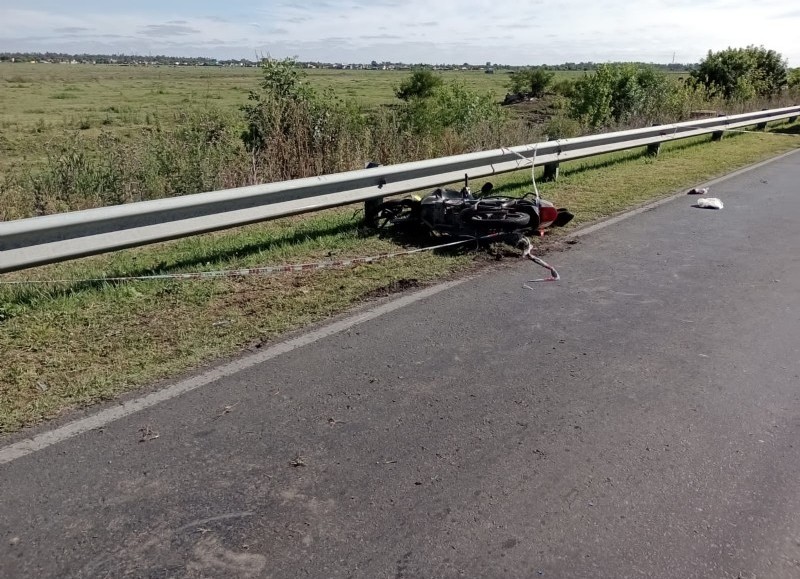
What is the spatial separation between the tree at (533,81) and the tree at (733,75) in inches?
1165

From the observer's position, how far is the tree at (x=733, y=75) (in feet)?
88.0

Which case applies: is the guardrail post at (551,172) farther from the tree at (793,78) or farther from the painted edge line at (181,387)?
the tree at (793,78)

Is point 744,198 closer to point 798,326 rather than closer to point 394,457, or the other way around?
point 798,326

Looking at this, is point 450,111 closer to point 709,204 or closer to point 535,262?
point 709,204

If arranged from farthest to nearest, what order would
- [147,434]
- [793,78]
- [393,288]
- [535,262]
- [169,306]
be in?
[793,78]
[535,262]
[393,288]
[169,306]
[147,434]

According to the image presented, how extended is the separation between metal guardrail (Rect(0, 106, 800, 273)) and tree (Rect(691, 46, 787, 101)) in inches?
843

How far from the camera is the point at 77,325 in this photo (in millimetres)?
4504

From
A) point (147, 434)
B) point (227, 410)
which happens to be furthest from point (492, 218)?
point (147, 434)

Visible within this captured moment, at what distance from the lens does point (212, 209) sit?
587cm

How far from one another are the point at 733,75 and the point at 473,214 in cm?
2668

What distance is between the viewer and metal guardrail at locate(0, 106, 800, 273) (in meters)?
4.73

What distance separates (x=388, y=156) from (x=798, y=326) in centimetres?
706

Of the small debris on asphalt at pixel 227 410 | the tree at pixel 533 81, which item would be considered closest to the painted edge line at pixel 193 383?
the small debris on asphalt at pixel 227 410

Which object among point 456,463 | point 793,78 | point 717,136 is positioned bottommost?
point 456,463
